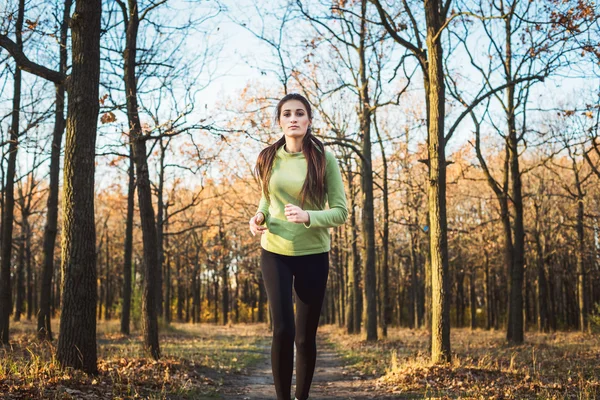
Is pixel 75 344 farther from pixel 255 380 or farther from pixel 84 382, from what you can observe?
pixel 255 380

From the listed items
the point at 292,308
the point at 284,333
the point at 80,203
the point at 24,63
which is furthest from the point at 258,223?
the point at 24,63

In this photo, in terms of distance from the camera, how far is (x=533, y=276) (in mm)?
37844

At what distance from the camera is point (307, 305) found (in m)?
3.83

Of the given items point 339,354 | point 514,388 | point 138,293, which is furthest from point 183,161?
point 514,388

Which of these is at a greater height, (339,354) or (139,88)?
(139,88)

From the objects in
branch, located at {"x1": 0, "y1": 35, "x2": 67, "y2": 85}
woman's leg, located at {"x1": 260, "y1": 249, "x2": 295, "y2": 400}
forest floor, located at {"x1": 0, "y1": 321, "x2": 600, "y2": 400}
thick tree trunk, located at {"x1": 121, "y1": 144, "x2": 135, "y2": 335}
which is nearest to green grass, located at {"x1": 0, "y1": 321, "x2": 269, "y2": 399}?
forest floor, located at {"x1": 0, "y1": 321, "x2": 600, "y2": 400}

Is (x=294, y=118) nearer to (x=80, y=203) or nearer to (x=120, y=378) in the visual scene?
(x=80, y=203)

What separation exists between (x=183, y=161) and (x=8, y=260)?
11.9m

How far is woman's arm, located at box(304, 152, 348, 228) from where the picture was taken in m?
3.66

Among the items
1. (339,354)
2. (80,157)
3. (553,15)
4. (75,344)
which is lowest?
(339,354)

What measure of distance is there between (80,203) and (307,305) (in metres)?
4.26

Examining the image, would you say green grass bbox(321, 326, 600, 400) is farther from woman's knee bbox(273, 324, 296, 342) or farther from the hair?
the hair

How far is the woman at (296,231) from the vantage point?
372 cm

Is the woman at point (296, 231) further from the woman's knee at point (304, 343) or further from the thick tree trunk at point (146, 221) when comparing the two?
the thick tree trunk at point (146, 221)
